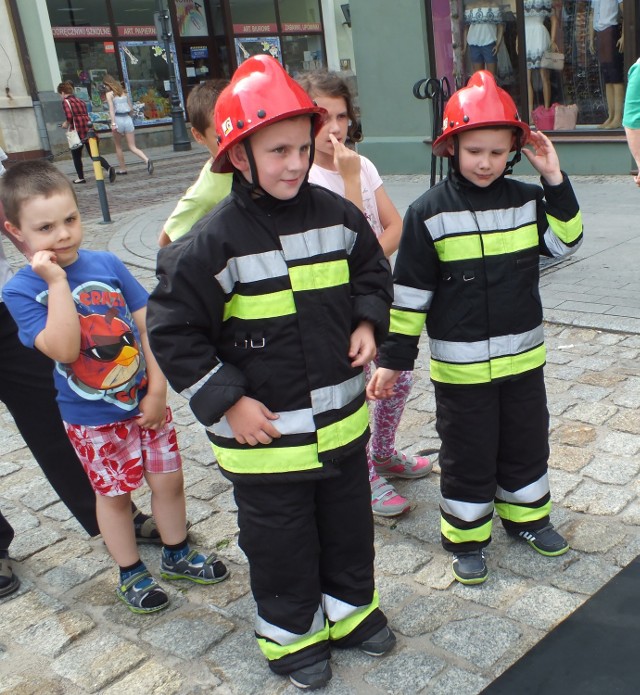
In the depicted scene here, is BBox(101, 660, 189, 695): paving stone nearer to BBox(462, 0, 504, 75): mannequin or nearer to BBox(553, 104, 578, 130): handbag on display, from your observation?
BBox(553, 104, 578, 130): handbag on display

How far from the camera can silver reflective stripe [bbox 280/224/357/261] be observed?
2.29 metres

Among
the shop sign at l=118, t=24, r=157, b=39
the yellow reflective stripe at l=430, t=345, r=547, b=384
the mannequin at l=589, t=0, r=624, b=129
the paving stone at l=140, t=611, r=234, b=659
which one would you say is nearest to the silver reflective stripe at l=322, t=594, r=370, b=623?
the paving stone at l=140, t=611, r=234, b=659

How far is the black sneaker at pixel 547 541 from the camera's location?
295cm

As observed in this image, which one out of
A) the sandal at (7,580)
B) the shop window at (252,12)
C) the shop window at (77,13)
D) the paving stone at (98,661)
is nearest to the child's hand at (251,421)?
the paving stone at (98,661)

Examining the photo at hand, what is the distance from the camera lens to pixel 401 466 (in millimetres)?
3604

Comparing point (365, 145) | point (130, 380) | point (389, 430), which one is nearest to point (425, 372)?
point (389, 430)

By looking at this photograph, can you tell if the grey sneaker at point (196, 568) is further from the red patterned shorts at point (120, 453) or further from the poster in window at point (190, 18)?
the poster in window at point (190, 18)

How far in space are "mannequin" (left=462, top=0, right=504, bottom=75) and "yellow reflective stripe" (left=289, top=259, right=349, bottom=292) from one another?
9.05 meters

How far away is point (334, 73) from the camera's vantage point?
3150 millimetres

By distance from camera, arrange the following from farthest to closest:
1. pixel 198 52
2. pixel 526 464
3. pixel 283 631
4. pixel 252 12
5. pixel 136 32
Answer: pixel 252 12
pixel 198 52
pixel 136 32
pixel 526 464
pixel 283 631

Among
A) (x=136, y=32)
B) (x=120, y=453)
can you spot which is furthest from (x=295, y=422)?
(x=136, y=32)

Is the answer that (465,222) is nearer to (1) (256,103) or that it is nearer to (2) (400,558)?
(1) (256,103)

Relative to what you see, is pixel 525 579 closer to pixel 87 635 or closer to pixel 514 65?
pixel 87 635

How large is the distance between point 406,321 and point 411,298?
8 cm
